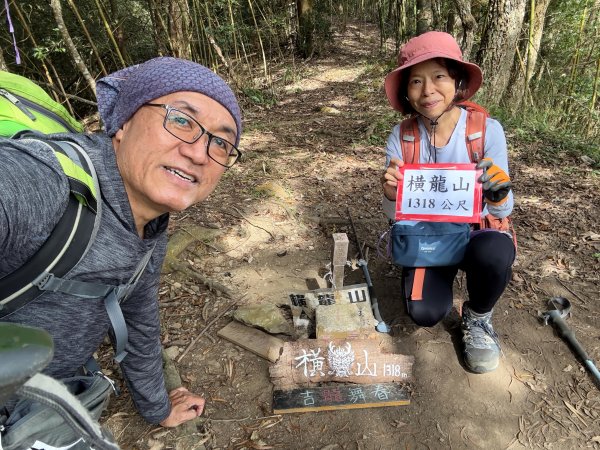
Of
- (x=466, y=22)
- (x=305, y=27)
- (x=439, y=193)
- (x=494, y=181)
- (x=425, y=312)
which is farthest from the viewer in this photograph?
(x=305, y=27)

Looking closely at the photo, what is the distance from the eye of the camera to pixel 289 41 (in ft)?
43.2

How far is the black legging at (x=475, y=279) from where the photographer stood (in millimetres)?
2262

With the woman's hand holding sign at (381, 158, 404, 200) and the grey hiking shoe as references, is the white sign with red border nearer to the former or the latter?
the woman's hand holding sign at (381, 158, 404, 200)

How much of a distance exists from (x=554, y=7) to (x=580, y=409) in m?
9.86

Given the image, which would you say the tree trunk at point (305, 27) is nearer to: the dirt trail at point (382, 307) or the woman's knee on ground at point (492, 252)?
the dirt trail at point (382, 307)

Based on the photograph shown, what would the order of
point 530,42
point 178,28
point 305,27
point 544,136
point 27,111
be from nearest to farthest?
point 27,111
point 544,136
point 178,28
point 530,42
point 305,27

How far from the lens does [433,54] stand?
83.4 inches

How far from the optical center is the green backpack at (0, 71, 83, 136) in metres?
1.21

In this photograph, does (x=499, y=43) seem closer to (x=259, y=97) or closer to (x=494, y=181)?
(x=259, y=97)

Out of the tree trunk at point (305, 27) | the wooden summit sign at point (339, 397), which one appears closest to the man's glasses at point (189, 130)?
the wooden summit sign at point (339, 397)

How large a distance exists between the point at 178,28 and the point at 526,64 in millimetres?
5674

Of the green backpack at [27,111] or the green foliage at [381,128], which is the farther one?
the green foliage at [381,128]

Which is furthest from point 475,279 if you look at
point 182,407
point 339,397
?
point 182,407

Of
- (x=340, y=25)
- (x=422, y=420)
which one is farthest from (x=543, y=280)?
(x=340, y=25)
